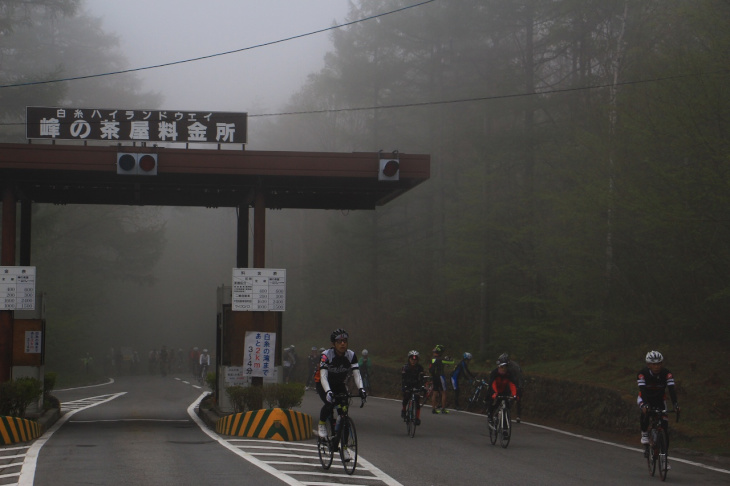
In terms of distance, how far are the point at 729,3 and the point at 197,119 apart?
13.0 m

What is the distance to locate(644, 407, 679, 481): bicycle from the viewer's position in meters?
12.8

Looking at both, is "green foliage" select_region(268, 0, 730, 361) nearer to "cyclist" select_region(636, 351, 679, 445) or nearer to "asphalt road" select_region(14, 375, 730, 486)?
"asphalt road" select_region(14, 375, 730, 486)

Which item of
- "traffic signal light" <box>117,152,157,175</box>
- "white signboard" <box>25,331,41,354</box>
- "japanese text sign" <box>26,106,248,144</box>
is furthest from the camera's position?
"white signboard" <box>25,331,41,354</box>

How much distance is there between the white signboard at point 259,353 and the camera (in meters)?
19.5

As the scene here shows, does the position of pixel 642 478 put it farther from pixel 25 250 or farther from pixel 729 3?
pixel 25 250

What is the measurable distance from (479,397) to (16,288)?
47.4ft

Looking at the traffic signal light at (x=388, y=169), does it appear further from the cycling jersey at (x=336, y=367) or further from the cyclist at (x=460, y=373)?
the cycling jersey at (x=336, y=367)

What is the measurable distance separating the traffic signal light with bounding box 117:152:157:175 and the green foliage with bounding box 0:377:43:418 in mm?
5091

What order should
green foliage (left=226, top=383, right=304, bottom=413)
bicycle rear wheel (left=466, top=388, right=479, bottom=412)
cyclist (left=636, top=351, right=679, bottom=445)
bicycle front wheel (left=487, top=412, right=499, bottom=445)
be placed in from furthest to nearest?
1. bicycle rear wheel (left=466, top=388, right=479, bottom=412)
2. green foliage (left=226, top=383, right=304, bottom=413)
3. bicycle front wheel (left=487, top=412, right=499, bottom=445)
4. cyclist (left=636, top=351, right=679, bottom=445)

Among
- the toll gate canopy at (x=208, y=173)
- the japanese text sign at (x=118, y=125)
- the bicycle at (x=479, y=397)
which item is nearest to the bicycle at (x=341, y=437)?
the toll gate canopy at (x=208, y=173)

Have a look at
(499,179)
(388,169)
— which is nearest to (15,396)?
(388,169)

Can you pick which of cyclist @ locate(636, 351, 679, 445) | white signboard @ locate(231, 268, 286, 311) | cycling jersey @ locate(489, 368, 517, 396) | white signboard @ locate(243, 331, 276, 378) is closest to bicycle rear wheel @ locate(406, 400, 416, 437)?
cycling jersey @ locate(489, 368, 517, 396)

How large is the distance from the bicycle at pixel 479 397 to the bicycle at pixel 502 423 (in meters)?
9.41

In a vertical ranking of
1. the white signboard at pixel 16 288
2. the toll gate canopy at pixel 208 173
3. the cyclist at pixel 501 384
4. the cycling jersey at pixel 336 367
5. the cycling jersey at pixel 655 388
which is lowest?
the cyclist at pixel 501 384
